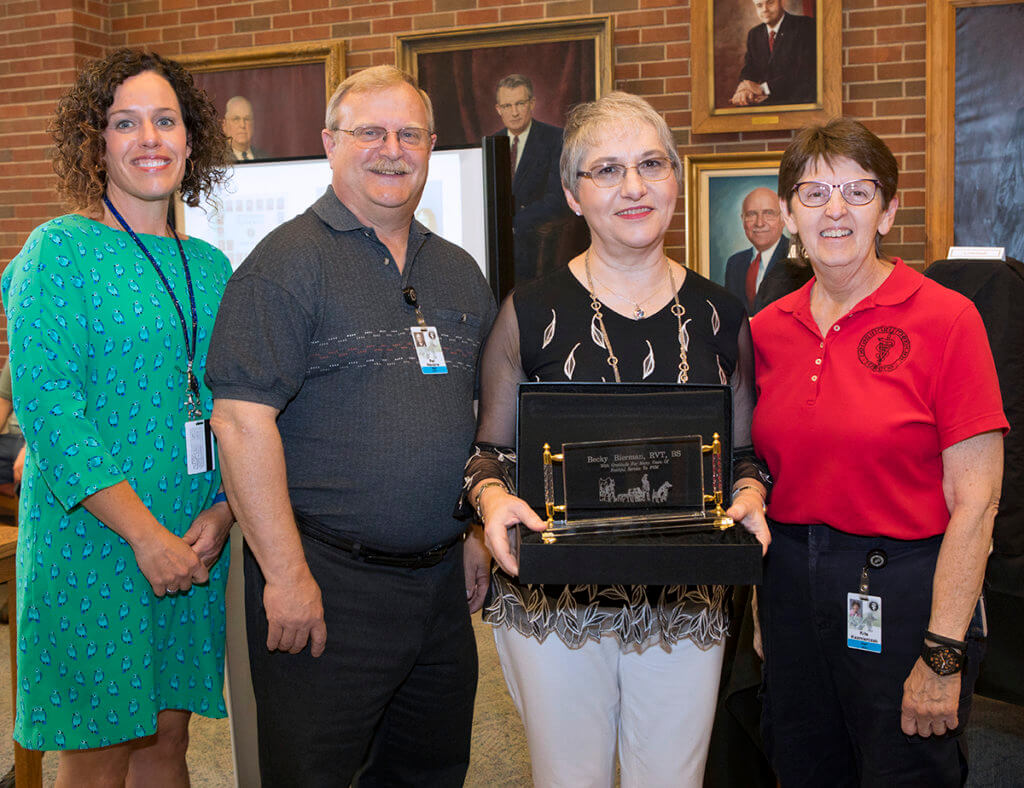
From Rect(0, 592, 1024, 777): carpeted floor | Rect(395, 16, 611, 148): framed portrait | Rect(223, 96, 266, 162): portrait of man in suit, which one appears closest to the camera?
Rect(0, 592, 1024, 777): carpeted floor

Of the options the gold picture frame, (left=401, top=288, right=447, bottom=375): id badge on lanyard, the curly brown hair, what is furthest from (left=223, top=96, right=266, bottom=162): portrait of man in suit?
(left=401, top=288, right=447, bottom=375): id badge on lanyard

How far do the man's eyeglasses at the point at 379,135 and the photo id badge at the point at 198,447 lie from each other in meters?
0.67

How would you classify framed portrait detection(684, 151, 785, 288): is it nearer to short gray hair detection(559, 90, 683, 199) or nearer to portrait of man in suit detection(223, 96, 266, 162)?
portrait of man in suit detection(223, 96, 266, 162)

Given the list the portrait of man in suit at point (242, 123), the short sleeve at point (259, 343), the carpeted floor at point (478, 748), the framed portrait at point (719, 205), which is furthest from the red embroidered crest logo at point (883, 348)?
the portrait of man in suit at point (242, 123)

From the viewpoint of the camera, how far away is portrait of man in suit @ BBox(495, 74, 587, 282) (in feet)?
15.8

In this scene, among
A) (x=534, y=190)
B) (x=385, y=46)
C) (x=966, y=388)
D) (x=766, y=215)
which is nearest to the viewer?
(x=966, y=388)

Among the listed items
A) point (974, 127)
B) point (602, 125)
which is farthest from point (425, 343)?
point (974, 127)

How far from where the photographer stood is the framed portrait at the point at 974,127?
428cm

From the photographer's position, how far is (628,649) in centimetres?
164

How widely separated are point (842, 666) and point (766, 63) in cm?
350

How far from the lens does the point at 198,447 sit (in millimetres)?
1913

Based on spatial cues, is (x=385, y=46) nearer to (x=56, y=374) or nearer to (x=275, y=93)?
(x=275, y=93)

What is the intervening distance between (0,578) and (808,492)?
199 cm

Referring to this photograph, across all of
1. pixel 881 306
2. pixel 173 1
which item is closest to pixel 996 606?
pixel 881 306
